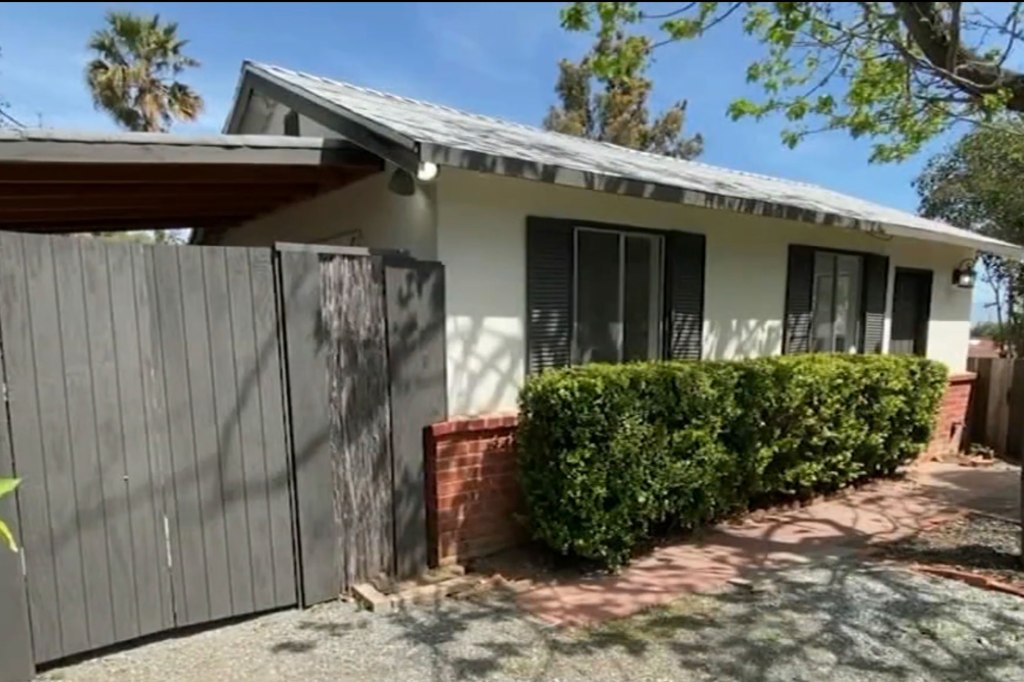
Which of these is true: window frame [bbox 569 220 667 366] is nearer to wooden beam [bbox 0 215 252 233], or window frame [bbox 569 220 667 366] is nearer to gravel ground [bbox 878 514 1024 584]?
gravel ground [bbox 878 514 1024 584]

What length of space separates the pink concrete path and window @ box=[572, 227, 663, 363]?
6.22 feet

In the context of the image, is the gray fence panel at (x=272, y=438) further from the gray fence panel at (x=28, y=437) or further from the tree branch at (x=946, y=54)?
the tree branch at (x=946, y=54)

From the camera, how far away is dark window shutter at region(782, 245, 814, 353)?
7875mm

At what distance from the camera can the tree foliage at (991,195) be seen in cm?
813

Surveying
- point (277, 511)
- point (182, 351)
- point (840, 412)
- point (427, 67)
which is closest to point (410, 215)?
point (182, 351)

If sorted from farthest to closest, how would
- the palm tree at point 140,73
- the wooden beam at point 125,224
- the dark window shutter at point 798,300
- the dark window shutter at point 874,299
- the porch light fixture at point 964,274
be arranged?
the palm tree at point 140,73 < the porch light fixture at point 964,274 < the dark window shutter at point 874,299 < the dark window shutter at point 798,300 < the wooden beam at point 125,224

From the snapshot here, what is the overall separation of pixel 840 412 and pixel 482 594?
4.57 metres

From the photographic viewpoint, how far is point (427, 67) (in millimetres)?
12375

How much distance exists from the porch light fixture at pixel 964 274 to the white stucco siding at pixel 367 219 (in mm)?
9723

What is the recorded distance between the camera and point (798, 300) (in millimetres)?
8000

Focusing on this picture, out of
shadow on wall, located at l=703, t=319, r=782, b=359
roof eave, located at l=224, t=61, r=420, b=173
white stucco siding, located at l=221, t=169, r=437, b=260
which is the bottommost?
shadow on wall, located at l=703, t=319, r=782, b=359

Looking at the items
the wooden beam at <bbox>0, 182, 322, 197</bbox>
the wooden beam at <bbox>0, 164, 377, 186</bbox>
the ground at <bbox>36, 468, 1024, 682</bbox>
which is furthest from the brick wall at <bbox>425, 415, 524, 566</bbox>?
the wooden beam at <bbox>0, 182, 322, 197</bbox>

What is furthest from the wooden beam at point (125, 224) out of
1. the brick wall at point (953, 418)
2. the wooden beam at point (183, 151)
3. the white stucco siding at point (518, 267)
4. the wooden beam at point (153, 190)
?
the brick wall at point (953, 418)

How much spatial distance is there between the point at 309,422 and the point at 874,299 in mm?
8153
